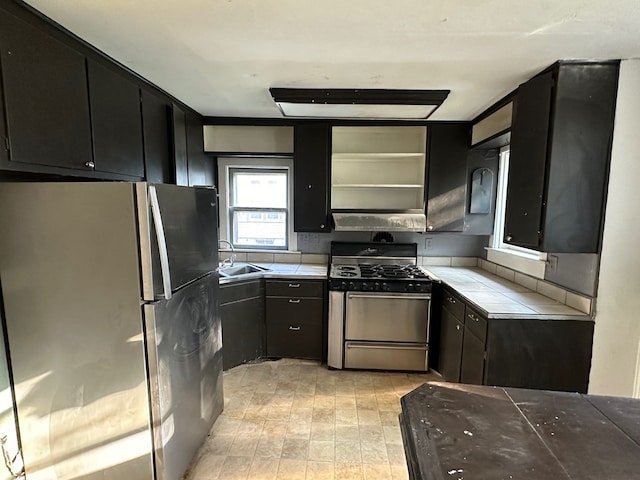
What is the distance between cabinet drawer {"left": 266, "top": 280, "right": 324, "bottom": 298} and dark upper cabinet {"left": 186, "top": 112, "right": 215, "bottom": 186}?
3.90 ft

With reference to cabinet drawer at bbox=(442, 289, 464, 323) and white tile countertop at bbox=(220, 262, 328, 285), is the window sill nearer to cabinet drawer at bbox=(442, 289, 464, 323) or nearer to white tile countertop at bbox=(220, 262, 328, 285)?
cabinet drawer at bbox=(442, 289, 464, 323)

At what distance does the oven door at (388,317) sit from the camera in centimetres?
298

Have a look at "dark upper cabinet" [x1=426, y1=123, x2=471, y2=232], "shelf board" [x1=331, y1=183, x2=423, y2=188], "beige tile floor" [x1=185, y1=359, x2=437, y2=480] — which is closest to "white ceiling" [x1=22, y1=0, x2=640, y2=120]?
"dark upper cabinet" [x1=426, y1=123, x2=471, y2=232]

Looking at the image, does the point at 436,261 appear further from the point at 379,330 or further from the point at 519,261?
the point at 379,330

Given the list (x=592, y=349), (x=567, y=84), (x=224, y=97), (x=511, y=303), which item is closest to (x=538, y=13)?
(x=567, y=84)

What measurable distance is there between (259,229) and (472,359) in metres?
2.44

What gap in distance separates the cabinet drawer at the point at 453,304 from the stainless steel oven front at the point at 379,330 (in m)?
0.13

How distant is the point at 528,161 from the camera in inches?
83.8

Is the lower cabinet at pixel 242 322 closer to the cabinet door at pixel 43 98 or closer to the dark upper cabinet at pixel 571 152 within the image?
the cabinet door at pixel 43 98

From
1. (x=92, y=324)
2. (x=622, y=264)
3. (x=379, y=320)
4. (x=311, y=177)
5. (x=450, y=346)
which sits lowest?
(x=450, y=346)

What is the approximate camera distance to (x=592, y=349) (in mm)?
2025

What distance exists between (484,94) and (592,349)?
1830 mm

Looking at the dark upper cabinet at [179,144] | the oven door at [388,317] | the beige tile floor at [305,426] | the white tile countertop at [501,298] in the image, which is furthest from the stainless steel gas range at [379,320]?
the dark upper cabinet at [179,144]

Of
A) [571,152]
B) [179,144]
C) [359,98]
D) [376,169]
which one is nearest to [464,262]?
[376,169]
